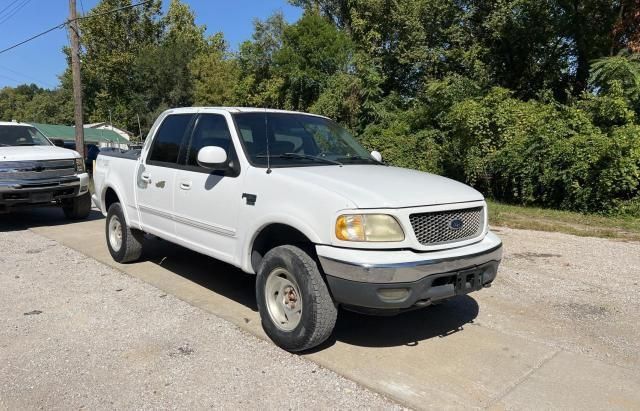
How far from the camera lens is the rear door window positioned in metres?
5.56

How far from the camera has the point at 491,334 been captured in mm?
4566

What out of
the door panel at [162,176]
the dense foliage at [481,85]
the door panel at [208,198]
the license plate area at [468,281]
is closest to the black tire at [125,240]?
the door panel at [162,176]

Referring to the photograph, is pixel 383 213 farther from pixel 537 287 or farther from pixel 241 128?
pixel 537 287

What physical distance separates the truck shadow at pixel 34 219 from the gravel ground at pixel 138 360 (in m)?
4.42

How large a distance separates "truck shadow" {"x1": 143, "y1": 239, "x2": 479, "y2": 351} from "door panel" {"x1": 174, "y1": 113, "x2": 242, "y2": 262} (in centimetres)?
77

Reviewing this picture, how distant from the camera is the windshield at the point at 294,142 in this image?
471 centimetres

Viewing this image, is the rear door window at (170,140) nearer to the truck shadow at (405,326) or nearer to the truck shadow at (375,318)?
the truck shadow at (375,318)

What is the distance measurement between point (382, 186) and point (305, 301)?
103cm

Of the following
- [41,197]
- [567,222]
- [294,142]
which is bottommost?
[567,222]

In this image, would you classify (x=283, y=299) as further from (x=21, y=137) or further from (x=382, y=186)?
(x=21, y=137)

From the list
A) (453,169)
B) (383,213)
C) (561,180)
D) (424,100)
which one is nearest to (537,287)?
(383,213)

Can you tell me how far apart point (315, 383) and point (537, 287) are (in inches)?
134

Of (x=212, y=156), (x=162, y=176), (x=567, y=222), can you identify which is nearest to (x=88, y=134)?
(x=567, y=222)

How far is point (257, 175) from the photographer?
4.40 m
